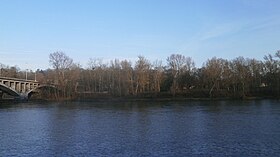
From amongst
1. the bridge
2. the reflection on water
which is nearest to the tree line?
the bridge

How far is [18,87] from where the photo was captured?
135m

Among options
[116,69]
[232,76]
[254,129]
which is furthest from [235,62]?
[254,129]

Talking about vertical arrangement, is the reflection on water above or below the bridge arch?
below

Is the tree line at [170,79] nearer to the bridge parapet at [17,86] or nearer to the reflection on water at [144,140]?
the bridge parapet at [17,86]

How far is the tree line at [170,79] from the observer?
4948 inches

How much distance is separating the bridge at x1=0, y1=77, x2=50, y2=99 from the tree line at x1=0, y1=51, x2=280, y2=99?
20.5 ft

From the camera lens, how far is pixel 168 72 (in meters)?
145

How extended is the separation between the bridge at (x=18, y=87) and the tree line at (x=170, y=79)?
626 centimetres

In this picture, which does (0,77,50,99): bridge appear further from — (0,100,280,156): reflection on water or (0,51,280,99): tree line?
(0,100,280,156): reflection on water

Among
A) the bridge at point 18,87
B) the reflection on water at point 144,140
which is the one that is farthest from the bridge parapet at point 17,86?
the reflection on water at point 144,140

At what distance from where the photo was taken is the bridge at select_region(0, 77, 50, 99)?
391ft

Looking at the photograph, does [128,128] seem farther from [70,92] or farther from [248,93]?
[70,92]

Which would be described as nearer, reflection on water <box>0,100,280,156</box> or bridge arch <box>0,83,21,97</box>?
reflection on water <box>0,100,280,156</box>

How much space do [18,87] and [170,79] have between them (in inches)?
2344
